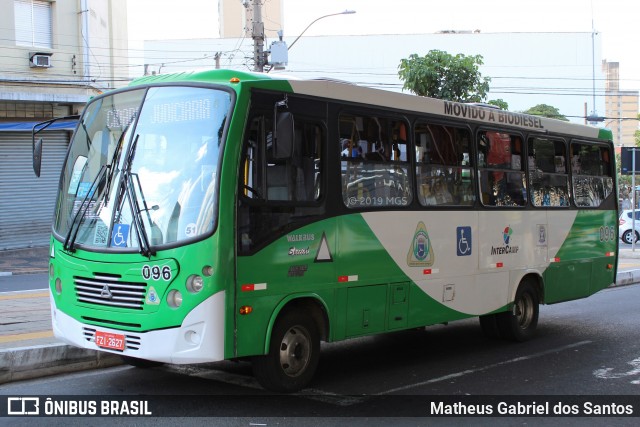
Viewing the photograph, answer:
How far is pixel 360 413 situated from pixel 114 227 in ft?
9.26

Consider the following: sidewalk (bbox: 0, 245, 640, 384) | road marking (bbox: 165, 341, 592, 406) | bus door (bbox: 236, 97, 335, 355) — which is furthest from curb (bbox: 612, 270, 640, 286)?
sidewalk (bbox: 0, 245, 640, 384)

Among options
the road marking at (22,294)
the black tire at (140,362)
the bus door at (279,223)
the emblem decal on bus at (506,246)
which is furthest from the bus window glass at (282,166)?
the road marking at (22,294)

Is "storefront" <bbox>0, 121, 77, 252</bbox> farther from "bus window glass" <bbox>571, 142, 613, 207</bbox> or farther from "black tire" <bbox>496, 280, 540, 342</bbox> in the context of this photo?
"black tire" <bbox>496, 280, 540, 342</bbox>

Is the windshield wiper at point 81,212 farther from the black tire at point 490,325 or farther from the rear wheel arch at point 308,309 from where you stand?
the black tire at point 490,325

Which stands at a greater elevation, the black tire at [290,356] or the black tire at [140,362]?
the black tire at [290,356]

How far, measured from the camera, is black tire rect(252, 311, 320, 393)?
692cm

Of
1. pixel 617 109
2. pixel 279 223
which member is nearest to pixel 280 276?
pixel 279 223

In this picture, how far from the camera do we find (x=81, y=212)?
7.07 meters

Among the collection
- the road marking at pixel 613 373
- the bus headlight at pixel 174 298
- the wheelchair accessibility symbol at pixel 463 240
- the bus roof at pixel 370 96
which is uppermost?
the bus roof at pixel 370 96

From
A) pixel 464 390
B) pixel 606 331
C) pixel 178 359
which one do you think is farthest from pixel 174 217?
Result: pixel 606 331

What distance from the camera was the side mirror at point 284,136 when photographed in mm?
6652

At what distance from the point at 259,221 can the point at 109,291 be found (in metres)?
1.51

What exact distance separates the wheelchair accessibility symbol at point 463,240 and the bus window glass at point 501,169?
63 centimetres

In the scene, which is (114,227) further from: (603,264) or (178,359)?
(603,264)
